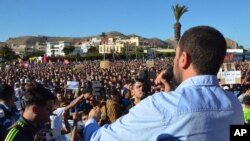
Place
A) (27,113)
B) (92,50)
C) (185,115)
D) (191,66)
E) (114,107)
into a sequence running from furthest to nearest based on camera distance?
(92,50) → (114,107) → (27,113) → (191,66) → (185,115)

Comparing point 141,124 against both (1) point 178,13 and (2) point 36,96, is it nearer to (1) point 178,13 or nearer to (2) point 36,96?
(2) point 36,96

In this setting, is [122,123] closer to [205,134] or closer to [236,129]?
[205,134]

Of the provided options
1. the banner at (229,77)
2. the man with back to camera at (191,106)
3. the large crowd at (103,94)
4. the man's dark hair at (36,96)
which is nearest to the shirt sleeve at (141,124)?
the man with back to camera at (191,106)

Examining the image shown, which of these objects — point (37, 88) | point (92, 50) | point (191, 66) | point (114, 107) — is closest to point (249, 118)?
point (114, 107)

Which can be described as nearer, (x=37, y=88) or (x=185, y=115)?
(x=185, y=115)

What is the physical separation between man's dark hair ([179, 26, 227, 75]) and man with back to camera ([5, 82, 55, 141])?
174 cm

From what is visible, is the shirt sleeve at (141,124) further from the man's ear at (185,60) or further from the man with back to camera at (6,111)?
the man with back to camera at (6,111)

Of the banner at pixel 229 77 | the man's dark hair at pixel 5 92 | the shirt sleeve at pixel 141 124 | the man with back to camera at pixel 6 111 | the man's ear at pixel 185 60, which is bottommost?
the banner at pixel 229 77

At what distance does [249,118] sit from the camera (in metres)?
5.83

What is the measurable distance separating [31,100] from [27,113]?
13 centimetres

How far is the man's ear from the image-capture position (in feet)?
6.00

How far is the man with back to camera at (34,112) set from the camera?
3.18m

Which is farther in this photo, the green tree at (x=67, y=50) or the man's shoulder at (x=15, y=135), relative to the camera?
the green tree at (x=67, y=50)

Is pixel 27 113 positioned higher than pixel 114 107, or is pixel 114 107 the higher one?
pixel 27 113
